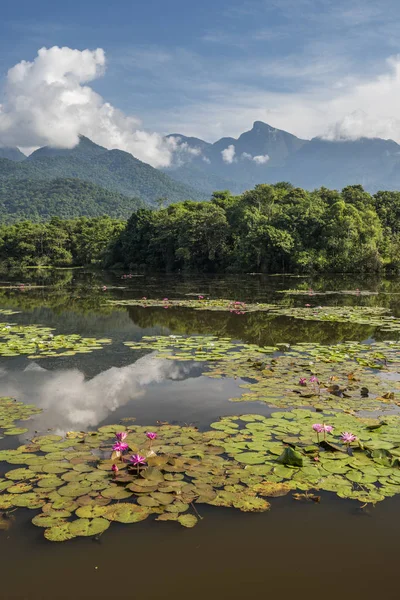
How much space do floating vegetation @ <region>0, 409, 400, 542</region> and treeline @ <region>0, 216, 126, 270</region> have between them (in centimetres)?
6153

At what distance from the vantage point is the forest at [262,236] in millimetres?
40125

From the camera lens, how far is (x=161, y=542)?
3197mm

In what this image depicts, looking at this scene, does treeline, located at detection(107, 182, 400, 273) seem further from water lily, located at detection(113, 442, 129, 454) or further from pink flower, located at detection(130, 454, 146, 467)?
pink flower, located at detection(130, 454, 146, 467)

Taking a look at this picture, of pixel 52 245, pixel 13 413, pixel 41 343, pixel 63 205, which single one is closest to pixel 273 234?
pixel 41 343

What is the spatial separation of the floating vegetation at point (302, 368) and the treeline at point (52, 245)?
5714 cm

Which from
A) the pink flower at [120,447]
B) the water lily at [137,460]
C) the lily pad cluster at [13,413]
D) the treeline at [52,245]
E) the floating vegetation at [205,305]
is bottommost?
the lily pad cluster at [13,413]

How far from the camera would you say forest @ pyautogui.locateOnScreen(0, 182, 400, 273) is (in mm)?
40125

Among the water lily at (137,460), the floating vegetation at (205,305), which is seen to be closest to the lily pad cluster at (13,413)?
the water lily at (137,460)

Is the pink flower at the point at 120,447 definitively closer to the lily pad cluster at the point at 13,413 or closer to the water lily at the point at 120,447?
the water lily at the point at 120,447

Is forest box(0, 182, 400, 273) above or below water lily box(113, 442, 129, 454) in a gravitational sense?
above

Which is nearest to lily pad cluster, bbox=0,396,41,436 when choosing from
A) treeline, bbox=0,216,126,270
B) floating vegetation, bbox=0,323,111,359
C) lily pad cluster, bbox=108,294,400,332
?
floating vegetation, bbox=0,323,111,359

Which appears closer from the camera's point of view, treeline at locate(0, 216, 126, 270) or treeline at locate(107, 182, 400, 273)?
treeline at locate(107, 182, 400, 273)

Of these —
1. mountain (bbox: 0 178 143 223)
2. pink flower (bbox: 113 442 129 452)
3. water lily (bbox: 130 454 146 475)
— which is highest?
mountain (bbox: 0 178 143 223)

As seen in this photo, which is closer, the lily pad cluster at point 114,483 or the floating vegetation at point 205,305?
the lily pad cluster at point 114,483
